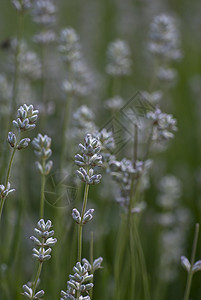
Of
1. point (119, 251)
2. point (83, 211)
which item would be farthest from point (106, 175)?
point (83, 211)

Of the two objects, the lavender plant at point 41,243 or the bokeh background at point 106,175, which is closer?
the lavender plant at point 41,243

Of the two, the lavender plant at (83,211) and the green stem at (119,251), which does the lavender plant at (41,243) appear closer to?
the lavender plant at (83,211)

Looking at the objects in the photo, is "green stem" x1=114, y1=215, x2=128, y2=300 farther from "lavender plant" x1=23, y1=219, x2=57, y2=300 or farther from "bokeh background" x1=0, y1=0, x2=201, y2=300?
"lavender plant" x1=23, y1=219, x2=57, y2=300

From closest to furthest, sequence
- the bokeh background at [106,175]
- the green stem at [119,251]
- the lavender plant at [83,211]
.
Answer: the lavender plant at [83,211] < the green stem at [119,251] < the bokeh background at [106,175]

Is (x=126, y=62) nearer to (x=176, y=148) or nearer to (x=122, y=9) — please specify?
(x=176, y=148)

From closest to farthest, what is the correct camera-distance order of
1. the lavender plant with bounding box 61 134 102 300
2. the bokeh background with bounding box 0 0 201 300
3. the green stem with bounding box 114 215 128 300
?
1. the lavender plant with bounding box 61 134 102 300
2. the green stem with bounding box 114 215 128 300
3. the bokeh background with bounding box 0 0 201 300

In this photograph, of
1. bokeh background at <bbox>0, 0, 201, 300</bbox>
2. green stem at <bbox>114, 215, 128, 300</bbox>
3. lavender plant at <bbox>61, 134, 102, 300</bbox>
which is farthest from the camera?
bokeh background at <bbox>0, 0, 201, 300</bbox>

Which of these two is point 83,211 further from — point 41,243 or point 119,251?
point 119,251

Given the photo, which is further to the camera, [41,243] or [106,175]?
[106,175]

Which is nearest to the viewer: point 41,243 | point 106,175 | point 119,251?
point 41,243

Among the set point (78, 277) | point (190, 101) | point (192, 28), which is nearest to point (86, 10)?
point (192, 28)

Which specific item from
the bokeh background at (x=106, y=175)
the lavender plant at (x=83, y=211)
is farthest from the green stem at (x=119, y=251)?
the lavender plant at (x=83, y=211)

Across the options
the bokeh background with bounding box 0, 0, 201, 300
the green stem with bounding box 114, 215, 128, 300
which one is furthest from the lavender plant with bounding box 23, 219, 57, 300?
the green stem with bounding box 114, 215, 128, 300
